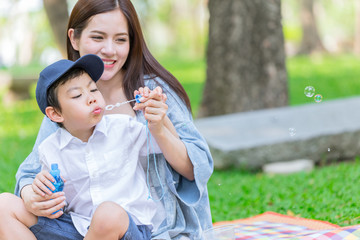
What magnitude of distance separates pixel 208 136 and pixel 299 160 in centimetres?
85

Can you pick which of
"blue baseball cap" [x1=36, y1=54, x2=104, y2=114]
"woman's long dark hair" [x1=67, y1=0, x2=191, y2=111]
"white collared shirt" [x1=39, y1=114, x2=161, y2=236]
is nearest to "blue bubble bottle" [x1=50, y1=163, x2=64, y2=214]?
"white collared shirt" [x1=39, y1=114, x2=161, y2=236]

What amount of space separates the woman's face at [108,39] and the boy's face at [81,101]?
226 millimetres

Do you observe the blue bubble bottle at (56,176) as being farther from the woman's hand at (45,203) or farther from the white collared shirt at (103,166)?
the white collared shirt at (103,166)

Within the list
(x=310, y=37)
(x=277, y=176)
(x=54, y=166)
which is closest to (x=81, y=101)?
(x=54, y=166)

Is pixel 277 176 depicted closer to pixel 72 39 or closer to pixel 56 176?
A: pixel 72 39

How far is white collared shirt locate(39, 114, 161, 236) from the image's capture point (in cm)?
225

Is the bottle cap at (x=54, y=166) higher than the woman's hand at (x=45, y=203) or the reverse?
higher

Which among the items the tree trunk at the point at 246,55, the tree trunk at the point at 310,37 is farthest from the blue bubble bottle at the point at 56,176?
the tree trunk at the point at 310,37

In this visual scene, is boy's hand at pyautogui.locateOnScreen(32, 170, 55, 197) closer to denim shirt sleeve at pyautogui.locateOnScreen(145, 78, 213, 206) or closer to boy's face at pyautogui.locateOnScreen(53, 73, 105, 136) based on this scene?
boy's face at pyautogui.locateOnScreen(53, 73, 105, 136)

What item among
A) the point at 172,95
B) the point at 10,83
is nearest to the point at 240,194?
the point at 172,95

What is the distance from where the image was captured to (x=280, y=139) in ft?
15.7

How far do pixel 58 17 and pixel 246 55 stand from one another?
3149 millimetres

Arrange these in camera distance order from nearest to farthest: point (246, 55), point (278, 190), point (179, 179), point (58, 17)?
point (179, 179)
point (278, 190)
point (246, 55)
point (58, 17)

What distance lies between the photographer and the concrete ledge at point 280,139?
4.78 metres
